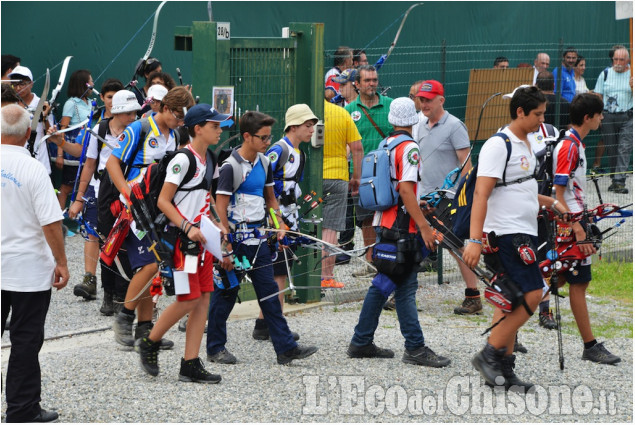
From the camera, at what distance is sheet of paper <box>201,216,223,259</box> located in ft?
19.9

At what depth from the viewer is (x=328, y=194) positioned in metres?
8.68

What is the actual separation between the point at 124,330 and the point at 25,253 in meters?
2.02

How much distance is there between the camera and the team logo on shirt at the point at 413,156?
22.4 feet

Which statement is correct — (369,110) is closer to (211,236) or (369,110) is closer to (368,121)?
(368,121)

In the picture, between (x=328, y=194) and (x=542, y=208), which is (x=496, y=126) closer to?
(x=328, y=194)

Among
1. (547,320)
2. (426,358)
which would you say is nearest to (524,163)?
(426,358)

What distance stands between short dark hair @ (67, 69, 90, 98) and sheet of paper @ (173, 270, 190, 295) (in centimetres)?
548

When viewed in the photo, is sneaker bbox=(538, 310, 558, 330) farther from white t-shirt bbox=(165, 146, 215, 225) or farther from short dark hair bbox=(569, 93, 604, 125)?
white t-shirt bbox=(165, 146, 215, 225)

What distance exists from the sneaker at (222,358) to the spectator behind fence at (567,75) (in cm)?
706

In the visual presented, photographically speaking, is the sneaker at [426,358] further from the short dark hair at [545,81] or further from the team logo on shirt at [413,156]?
the short dark hair at [545,81]

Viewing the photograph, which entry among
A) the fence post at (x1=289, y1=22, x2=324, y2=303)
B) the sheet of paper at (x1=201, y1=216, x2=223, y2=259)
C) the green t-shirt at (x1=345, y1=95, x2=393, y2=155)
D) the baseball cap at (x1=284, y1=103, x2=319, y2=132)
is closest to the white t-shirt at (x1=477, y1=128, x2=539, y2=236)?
the sheet of paper at (x1=201, y1=216, x2=223, y2=259)

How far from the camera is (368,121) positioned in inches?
394

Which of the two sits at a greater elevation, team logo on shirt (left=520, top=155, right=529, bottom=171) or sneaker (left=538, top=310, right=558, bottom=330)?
team logo on shirt (left=520, top=155, right=529, bottom=171)

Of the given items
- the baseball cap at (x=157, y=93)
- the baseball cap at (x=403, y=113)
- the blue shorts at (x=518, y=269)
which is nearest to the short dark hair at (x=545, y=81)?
the baseball cap at (x=403, y=113)
